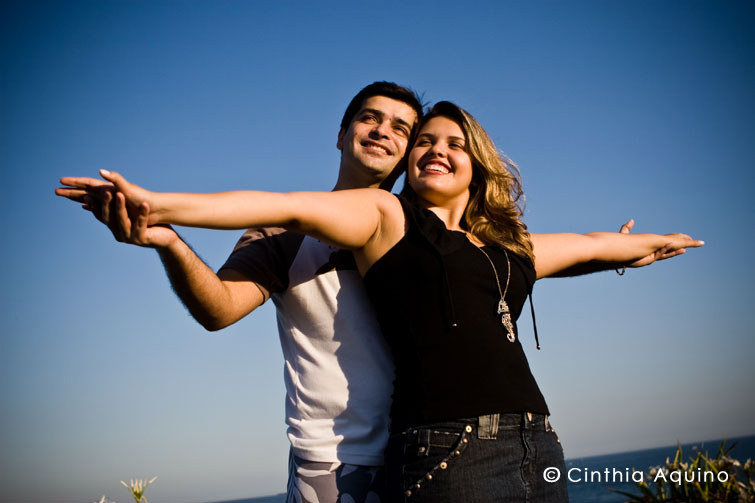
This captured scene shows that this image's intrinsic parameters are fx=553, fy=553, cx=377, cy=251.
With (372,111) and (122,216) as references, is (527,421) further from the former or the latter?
(372,111)

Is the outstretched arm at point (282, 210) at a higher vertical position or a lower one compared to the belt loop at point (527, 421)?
higher

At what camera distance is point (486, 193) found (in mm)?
3176

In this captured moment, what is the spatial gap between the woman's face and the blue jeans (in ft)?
4.17

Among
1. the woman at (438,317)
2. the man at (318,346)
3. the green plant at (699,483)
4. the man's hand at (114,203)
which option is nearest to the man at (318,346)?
the man at (318,346)

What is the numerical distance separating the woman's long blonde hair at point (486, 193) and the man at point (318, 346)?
762 mm

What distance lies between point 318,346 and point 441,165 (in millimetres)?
1193

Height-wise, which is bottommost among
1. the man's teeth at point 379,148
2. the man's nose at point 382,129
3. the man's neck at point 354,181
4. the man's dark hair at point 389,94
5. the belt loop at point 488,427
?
the belt loop at point 488,427

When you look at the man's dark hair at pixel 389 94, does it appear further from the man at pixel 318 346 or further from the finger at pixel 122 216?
the finger at pixel 122 216

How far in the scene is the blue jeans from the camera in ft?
7.06

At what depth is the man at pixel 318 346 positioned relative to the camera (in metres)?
2.62

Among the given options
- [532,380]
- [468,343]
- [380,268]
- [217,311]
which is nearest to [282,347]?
[217,311]

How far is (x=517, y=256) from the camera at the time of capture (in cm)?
290

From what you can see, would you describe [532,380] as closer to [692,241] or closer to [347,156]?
[347,156]

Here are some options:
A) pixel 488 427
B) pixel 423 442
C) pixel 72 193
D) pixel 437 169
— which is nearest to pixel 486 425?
pixel 488 427
